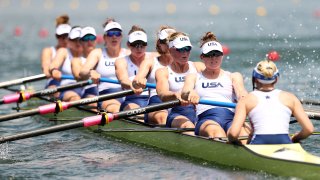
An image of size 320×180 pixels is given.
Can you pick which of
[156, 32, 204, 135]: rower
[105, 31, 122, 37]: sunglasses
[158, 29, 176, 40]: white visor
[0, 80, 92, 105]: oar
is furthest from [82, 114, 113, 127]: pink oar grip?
[105, 31, 122, 37]: sunglasses

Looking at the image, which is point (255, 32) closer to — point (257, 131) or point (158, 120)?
point (158, 120)

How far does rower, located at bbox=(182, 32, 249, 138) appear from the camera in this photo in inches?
396

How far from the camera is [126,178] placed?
31.3 feet

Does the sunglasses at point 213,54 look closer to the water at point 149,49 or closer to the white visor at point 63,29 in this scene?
the water at point 149,49

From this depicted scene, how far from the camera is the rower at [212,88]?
10.1 metres

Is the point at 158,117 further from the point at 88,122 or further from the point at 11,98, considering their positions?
the point at 11,98

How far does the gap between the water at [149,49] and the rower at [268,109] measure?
496mm

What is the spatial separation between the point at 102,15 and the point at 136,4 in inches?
473

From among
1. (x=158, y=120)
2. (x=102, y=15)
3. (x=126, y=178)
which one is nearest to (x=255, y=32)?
(x=102, y=15)

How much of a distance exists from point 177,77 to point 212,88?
816mm

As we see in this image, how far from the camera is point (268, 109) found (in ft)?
27.8

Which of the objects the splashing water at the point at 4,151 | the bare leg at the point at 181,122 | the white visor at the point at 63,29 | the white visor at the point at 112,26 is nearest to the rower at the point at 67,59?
the white visor at the point at 63,29

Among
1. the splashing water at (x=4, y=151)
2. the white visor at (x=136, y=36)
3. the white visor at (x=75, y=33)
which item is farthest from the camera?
the white visor at (x=75, y=33)

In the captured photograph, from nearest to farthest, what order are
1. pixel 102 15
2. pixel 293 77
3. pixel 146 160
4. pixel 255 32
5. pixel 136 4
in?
pixel 146 160 → pixel 293 77 → pixel 255 32 → pixel 102 15 → pixel 136 4
